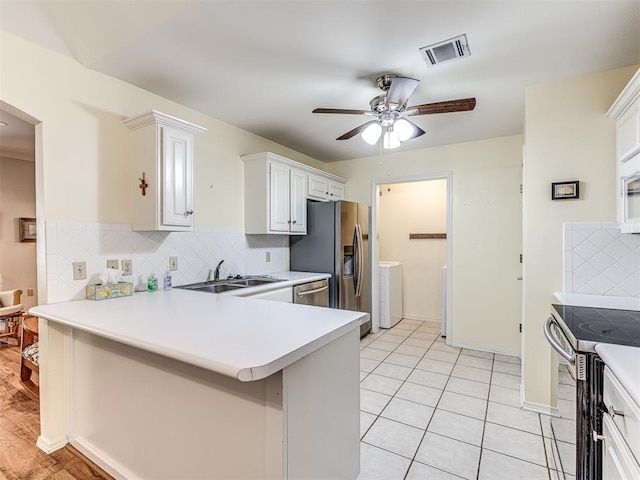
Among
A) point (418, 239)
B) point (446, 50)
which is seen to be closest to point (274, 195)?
point (446, 50)

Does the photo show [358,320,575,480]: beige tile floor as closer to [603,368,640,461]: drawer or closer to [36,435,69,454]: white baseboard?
[603,368,640,461]: drawer

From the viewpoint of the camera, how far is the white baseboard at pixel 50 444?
1854 mm

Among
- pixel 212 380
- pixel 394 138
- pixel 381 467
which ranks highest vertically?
pixel 394 138

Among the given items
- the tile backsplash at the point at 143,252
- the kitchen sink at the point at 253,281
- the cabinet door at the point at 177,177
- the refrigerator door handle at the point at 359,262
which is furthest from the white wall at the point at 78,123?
the refrigerator door handle at the point at 359,262

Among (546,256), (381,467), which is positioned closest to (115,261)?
(381,467)

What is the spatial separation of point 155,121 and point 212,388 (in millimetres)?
1810

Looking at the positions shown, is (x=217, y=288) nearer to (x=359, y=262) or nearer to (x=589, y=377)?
(x=359, y=262)

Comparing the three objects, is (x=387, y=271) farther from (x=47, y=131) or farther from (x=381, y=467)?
(x=47, y=131)

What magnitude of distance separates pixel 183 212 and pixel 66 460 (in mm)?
1636

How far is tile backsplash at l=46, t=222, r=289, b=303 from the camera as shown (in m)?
1.91

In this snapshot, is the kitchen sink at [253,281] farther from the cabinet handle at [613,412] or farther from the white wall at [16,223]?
the white wall at [16,223]

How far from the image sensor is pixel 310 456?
4.02ft

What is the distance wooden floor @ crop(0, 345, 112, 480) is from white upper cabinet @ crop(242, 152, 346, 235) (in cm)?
215

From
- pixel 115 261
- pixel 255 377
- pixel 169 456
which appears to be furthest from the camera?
pixel 115 261
